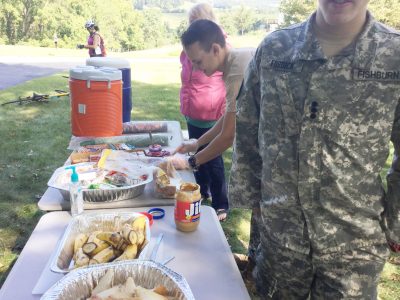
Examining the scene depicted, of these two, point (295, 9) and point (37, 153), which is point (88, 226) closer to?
point (37, 153)

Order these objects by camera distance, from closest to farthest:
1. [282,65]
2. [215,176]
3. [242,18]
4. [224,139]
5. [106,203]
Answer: [282,65] < [106,203] < [224,139] < [215,176] < [242,18]

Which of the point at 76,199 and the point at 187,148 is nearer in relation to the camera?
the point at 76,199

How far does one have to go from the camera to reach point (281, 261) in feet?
4.47

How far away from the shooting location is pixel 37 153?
16.0ft

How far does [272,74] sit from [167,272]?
723 millimetres

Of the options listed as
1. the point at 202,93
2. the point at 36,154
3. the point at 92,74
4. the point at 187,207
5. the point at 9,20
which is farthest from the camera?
the point at 9,20

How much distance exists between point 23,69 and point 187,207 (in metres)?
12.2

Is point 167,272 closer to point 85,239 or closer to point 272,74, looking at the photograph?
point 85,239

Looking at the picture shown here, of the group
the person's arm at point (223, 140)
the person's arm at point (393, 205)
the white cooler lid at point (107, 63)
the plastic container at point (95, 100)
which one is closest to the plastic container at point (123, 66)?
the white cooler lid at point (107, 63)

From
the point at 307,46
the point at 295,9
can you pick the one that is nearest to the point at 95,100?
the point at 307,46

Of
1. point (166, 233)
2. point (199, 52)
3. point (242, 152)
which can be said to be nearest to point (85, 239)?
point (166, 233)

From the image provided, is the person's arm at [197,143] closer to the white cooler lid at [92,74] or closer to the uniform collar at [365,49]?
the white cooler lid at [92,74]

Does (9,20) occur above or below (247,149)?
above

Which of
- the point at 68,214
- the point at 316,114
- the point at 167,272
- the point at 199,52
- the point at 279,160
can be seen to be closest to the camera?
the point at 167,272
